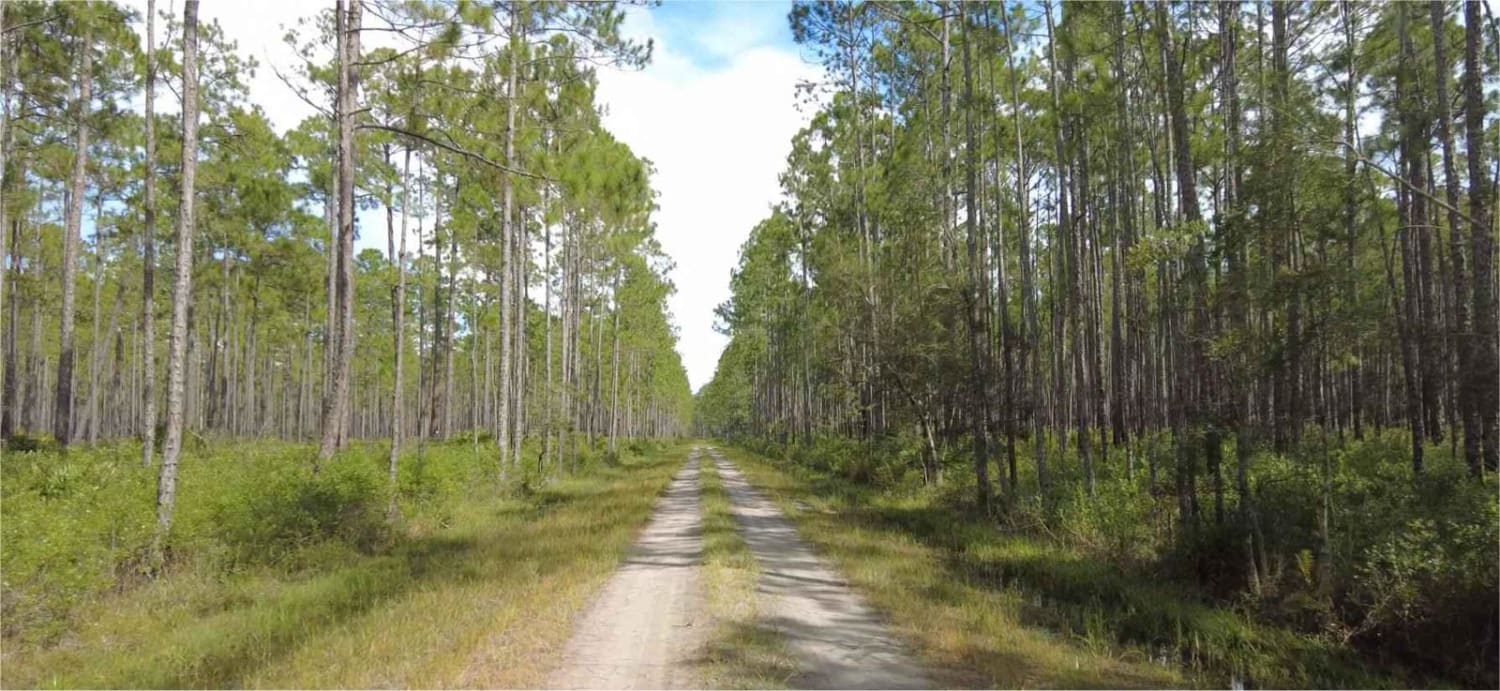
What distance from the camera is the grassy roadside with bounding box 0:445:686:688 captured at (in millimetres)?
5418

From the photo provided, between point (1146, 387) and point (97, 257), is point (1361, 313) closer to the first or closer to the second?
point (1146, 387)

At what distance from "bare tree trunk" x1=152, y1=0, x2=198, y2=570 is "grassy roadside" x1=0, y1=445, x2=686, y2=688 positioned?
1.33 m

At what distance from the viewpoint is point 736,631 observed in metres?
6.52

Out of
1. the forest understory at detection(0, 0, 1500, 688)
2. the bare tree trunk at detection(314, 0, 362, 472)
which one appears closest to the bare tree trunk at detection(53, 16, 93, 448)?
the forest understory at detection(0, 0, 1500, 688)

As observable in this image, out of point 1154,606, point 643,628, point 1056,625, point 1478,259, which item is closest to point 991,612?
point 1056,625

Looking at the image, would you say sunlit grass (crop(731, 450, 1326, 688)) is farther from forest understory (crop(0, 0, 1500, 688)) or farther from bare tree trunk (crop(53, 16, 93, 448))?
bare tree trunk (crop(53, 16, 93, 448))

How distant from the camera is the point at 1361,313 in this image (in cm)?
766

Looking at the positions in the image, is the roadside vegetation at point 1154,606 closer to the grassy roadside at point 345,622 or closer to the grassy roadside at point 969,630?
the grassy roadside at point 969,630

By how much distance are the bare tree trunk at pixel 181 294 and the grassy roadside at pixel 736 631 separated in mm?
6551

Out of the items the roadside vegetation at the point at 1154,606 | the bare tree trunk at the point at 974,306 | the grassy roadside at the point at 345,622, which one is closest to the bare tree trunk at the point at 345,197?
the grassy roadside at the point at 345,622

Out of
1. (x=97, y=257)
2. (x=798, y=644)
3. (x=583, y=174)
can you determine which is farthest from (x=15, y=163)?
(x=798, y=644)

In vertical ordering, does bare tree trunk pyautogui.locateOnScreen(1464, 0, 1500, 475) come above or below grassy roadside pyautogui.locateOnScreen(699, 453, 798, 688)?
above

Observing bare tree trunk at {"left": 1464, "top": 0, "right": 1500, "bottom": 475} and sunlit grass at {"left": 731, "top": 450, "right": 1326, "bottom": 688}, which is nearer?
sunlit grass at {"left": 731, "top": 450, "right": 1326, "bottom": 688}

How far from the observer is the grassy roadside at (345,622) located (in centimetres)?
542
